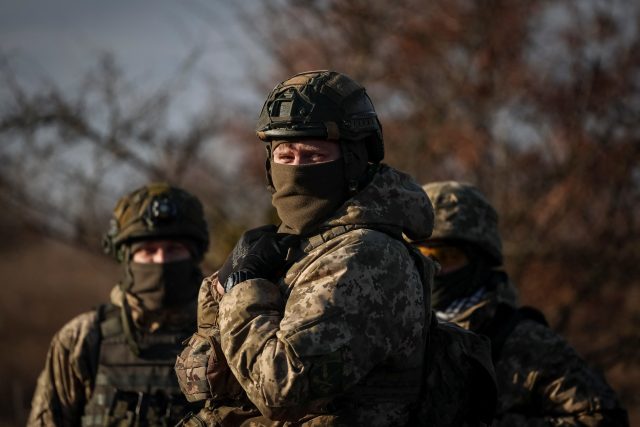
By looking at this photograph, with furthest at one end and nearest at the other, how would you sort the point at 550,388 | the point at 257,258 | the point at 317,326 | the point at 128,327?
the point at 128,327
the point at 550,388
the point at 257,258
the point at 317,326

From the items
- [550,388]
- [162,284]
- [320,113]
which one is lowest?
[550,388]

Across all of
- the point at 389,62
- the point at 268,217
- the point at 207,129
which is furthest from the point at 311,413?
the point at 389,62

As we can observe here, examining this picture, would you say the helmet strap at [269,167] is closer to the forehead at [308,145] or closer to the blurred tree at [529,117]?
the forehead at [308,145]

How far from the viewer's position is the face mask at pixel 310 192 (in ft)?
11.0

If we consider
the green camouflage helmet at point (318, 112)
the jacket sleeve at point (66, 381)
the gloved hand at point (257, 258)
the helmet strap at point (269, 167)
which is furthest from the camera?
the jacket sleeve at point (66, 381)

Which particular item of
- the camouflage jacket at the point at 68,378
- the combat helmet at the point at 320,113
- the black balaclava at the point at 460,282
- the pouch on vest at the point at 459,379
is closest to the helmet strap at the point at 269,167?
the combat helmet at the point at 320,113

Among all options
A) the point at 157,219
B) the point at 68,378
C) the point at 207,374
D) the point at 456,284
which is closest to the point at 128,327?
the point at 68,378

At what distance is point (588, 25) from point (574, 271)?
268 centimetres

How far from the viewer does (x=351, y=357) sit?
300cm

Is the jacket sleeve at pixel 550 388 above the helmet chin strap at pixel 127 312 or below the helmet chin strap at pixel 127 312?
below

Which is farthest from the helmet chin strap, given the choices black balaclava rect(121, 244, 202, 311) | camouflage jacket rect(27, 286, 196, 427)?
camouflage jacket rect(27, 286, 196, 427)

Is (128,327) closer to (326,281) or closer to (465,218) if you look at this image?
(465,218)

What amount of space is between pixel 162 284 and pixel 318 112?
7.33ft

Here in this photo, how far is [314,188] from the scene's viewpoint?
11.0ft
